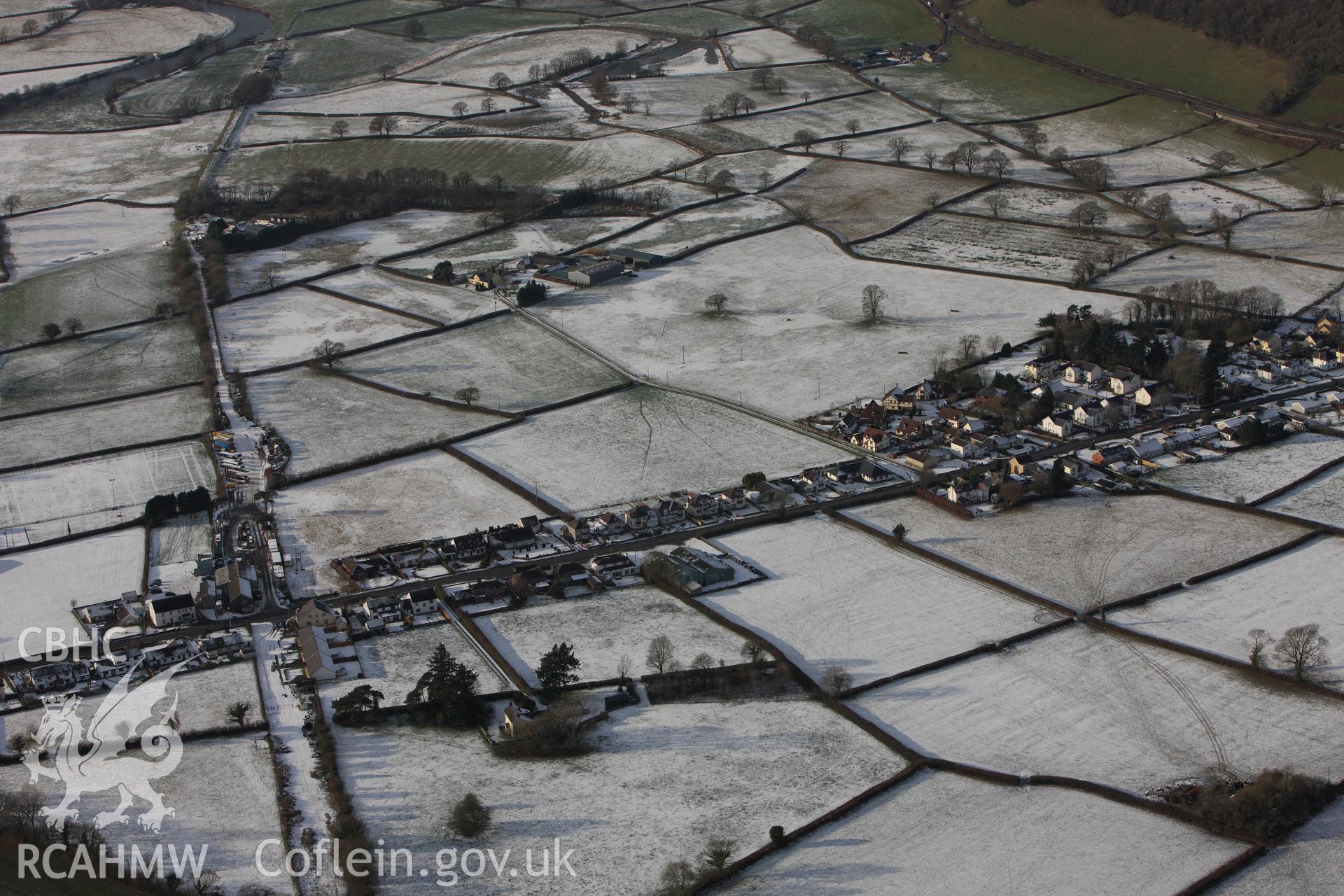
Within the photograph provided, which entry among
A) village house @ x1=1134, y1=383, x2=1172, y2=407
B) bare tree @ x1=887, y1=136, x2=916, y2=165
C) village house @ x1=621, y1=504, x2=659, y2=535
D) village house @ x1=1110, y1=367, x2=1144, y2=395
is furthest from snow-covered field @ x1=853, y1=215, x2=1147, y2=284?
village house @ x1=621, y1=504, x2=659, y2=535

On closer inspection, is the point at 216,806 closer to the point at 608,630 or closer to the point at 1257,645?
the point at 608,630

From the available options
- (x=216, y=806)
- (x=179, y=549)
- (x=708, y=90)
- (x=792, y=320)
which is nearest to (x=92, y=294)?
(x=179, y=549)

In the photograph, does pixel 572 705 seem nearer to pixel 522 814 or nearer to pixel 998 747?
pixel 522 814

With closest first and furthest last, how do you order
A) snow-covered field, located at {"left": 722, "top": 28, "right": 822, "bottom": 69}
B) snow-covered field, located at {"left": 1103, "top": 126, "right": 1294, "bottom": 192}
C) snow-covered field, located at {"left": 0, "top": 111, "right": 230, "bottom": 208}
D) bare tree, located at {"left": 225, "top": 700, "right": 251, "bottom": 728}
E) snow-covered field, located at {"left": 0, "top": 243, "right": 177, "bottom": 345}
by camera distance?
bare tree, located at {"left": 225, "top": 700, "right": 251, "bottom": 728}, snow-covered field, located at {"left": 0, "top": 243, "right": 177, "bottom": 345}, snow-covered field, located at {"left": 1103, "top": 126, "right": 1294, "bottom": 192}, snow-covered field, located at {"left": 0, "top": 111, "right": 230, "bottom": 208}, snow-covered field, located at {"left": 722, "top": 28, "right": 822, "bottom": 69}

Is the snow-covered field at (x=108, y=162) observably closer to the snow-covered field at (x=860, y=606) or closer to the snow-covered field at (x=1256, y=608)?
the snow-covered field at (x=860, y=606)

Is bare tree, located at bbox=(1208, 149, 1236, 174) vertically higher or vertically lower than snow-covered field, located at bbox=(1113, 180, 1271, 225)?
higher

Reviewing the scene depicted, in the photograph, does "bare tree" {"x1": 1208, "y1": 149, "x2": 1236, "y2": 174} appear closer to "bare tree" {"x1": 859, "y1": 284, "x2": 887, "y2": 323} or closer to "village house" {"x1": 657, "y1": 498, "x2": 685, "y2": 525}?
"bare tree" {"x1": 859, "y1": 284, "x2": 887, "y2": 323}

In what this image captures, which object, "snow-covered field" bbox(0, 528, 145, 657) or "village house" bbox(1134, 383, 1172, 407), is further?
"village house" bbox(1134, 383, 1172, 407)
